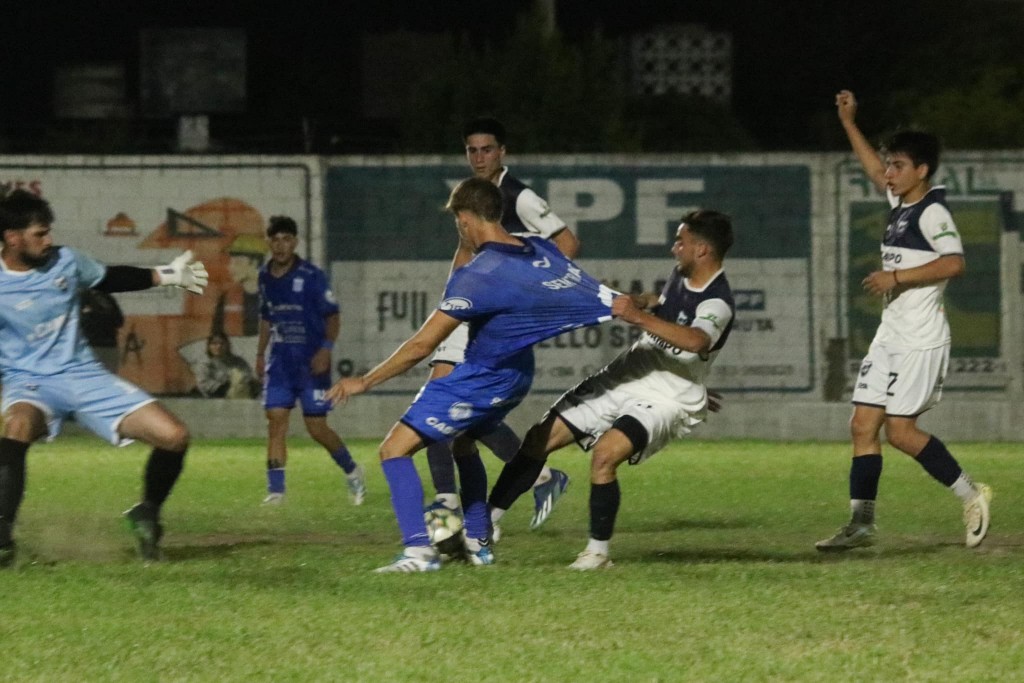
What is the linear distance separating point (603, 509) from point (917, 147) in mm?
2388

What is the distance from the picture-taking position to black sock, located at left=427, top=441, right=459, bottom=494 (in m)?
8.84

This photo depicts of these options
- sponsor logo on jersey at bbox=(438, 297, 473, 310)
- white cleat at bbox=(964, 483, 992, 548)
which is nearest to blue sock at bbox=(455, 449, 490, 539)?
sponsor logo on jersey at bbox=(438, 297, 473, 310)

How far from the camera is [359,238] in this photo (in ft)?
58.5

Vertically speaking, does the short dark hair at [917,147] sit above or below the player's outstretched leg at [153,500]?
above

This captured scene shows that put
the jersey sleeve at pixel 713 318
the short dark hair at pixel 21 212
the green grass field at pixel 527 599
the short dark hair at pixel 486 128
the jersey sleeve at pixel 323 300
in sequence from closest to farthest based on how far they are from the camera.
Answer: the green grass field at pixel 527 599 < the jersey sleeve at pixel 713 318 < the short dark hair at pixel 21 212 < the short dark hair at pixel 486 128 < the jersey sleeve at pixel 323 300

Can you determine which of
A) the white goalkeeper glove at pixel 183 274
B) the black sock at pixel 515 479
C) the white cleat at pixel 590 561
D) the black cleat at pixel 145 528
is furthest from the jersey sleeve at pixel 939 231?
the black cleat at pixel 145 528

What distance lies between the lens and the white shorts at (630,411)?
8.15m

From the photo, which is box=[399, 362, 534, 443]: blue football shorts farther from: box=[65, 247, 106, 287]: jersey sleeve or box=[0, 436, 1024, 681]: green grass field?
box=[65, 247, 106, 287]: jersey sleeve

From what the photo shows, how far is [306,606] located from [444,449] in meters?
2.23

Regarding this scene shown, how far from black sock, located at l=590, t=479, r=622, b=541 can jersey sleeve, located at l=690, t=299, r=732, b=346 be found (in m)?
0.75

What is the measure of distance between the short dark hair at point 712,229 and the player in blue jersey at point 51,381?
8.03ft

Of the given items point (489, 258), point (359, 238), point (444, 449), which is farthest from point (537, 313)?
point (359, 238)

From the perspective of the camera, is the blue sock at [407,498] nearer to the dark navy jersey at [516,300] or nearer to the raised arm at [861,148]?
the dark navy jersey at [516,300]

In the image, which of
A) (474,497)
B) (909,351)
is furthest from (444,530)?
(909,351)
